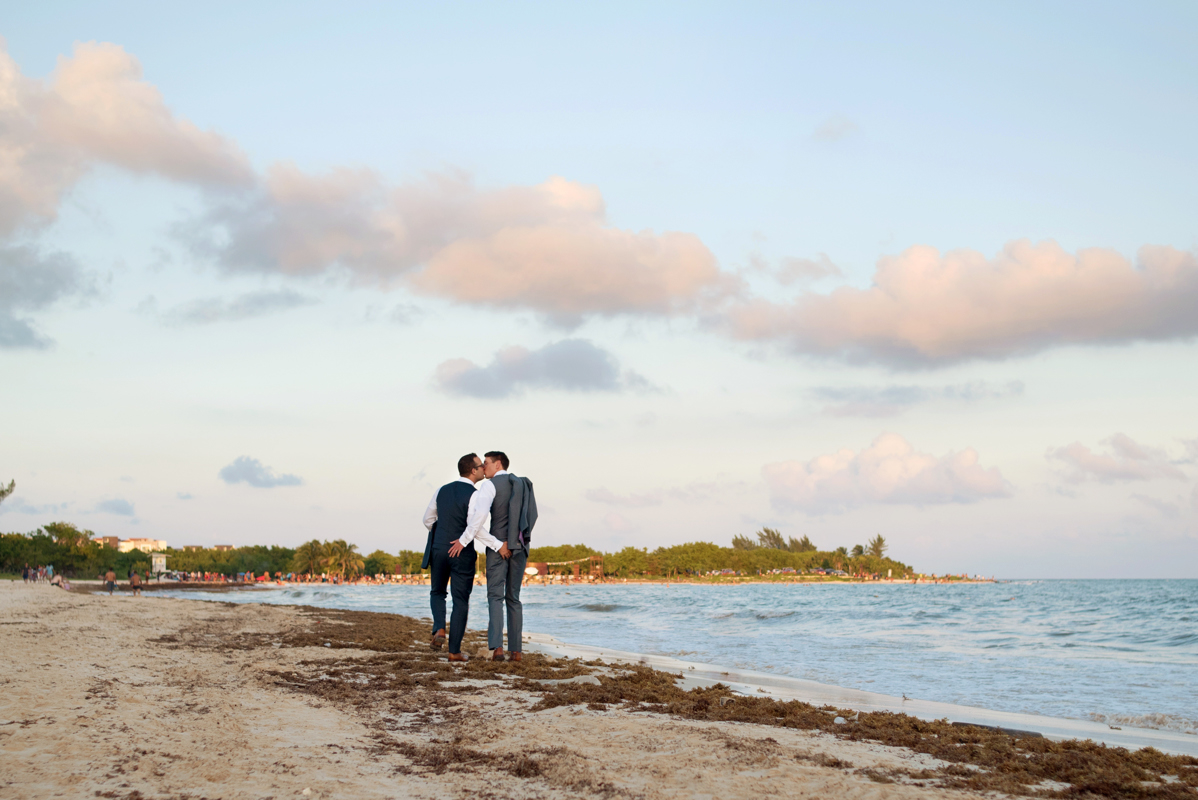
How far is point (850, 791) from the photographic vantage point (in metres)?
3.46

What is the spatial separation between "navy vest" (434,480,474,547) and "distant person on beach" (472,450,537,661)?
1.22 feet

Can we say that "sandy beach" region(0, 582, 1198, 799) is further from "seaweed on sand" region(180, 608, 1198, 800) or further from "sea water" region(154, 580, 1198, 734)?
"sea water" region(154, 580, 1198, 734)

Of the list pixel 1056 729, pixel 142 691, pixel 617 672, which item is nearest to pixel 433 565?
pixel 617 672

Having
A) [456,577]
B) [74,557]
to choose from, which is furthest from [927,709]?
[74,557]

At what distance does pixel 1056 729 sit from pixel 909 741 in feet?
8.00

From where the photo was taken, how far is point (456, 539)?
8.51m

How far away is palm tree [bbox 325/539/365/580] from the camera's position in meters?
110

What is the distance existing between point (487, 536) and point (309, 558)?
110 meters

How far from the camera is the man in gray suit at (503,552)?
8242mm

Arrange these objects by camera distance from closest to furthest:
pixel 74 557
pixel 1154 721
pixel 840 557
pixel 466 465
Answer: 1. pixel 1154 721
2. pixel 466 465
3. pixel 74 557
4. pixel 840 557

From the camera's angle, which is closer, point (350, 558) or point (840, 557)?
point (350, 558)

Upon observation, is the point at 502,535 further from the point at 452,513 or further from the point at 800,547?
the point at 800,547

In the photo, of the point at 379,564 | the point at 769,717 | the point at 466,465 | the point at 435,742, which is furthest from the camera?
the point at 379,564

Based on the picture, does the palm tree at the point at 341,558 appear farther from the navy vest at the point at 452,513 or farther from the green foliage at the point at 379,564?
the navy vest at the point at 452,513
